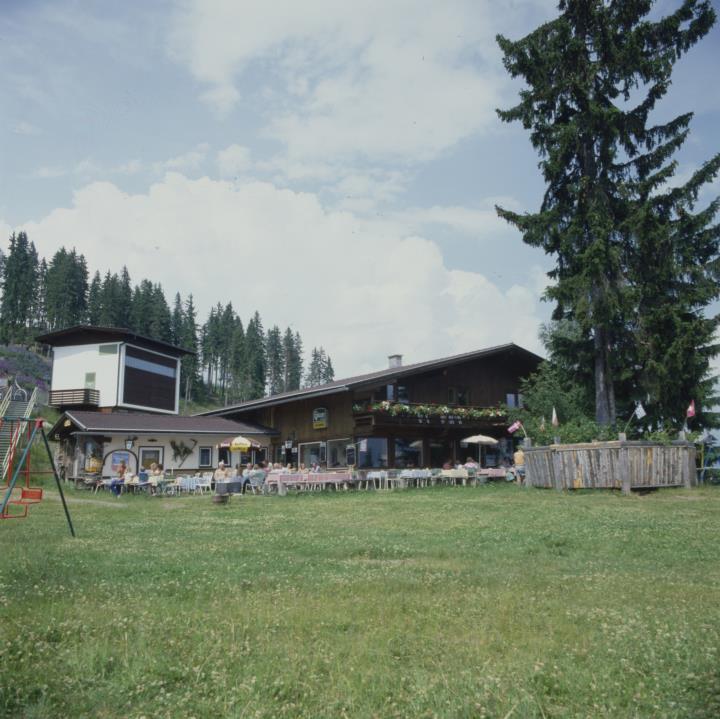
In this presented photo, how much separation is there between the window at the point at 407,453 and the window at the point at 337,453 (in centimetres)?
268

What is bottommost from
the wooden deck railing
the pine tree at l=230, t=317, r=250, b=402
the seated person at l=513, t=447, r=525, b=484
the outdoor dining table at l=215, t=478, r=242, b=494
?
the outdoor dining table at l=215, t=478, r=242, b=494

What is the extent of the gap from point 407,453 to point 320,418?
505 centimetres

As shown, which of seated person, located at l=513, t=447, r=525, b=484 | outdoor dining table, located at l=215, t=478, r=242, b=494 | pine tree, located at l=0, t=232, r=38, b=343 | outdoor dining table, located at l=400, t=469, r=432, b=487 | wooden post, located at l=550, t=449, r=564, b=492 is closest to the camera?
wooden post, located at l=550, t=449, r=564, b=492

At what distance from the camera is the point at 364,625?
6.26 meters

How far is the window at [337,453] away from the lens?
1387 inches

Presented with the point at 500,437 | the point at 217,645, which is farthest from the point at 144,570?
the point at 500,437

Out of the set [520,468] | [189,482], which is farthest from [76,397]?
[520,468]

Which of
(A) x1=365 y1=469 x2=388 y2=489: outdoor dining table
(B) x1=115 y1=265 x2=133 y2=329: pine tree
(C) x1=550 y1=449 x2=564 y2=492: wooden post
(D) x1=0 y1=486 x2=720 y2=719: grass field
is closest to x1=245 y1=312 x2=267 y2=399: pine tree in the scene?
(B) x1=115 y1=265 x2=133 y2=329: pine tree

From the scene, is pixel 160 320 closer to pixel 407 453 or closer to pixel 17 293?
pixel 17 293

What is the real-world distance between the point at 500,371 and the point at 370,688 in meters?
37.0

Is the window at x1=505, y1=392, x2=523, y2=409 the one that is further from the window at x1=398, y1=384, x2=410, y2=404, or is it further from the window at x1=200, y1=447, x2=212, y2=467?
the window at x1=200, y1=447, x2=212, y2=467

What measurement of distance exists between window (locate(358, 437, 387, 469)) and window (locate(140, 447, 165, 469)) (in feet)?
36.0

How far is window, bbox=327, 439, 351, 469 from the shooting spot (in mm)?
35219

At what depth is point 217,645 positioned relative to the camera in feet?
18.3
